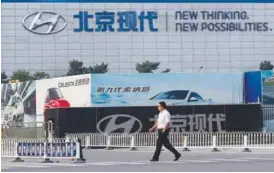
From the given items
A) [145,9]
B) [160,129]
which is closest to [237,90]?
[160,129]

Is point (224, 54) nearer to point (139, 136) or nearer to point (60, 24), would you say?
point (60, 24)

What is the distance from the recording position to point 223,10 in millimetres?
102812

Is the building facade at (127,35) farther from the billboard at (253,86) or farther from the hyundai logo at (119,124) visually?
the hyundai logo at (119,124)

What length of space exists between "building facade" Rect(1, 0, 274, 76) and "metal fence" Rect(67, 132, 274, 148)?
65.5 m

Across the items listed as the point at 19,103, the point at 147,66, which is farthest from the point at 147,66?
the point at 19,103

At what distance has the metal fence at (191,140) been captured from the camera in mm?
32469

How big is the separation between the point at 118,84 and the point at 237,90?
7571 mm

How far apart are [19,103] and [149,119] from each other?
53.7ft

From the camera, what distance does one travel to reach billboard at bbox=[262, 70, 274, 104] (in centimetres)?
4678

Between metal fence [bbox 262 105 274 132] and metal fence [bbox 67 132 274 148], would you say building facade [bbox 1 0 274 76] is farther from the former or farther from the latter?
metal fence [bbox 67 132 274 148]

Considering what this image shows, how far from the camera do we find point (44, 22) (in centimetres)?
10181

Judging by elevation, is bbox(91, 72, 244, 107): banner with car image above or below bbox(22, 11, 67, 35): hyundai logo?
below

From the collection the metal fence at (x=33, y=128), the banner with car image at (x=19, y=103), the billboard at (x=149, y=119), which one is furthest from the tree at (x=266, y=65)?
the billboard at (x=149, y=119)

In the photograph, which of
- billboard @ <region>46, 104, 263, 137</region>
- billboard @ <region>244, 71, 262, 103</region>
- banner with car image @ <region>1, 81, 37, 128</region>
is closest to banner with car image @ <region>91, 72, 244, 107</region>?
billboard @ <region>244, 71, 262, 103</region>
